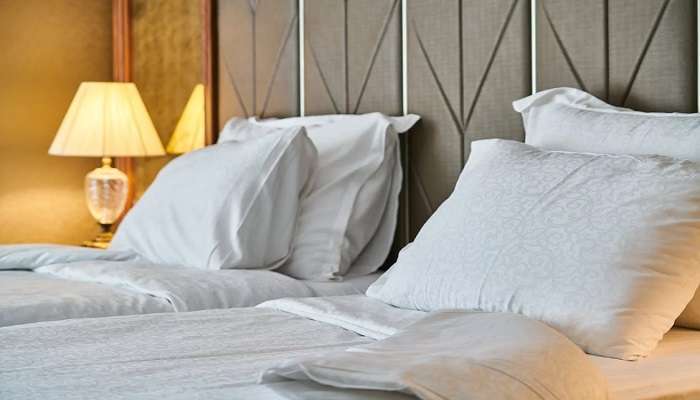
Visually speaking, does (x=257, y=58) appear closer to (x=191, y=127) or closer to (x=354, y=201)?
(x=191, y=127)

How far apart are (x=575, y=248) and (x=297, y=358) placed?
587 millimetres

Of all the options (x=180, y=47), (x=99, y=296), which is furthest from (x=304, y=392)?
(x=180, y=47)

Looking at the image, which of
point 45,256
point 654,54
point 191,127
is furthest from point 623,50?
point 191,127

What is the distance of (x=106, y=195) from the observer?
13.3ft

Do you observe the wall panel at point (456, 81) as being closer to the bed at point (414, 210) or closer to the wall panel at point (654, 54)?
the bed at point (414, 210)

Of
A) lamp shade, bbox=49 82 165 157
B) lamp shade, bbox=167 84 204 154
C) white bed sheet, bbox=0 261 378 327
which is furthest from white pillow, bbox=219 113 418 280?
lamp shade, bbox=49 82 165 157

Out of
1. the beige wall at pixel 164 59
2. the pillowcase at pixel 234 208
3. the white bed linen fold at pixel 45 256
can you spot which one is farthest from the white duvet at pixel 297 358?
the beige wall at pixel 164 59

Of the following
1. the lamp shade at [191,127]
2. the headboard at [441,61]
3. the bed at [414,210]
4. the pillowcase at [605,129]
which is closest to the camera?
the bed at [414,210]

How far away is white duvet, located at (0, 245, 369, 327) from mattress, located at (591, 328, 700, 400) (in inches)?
41.7

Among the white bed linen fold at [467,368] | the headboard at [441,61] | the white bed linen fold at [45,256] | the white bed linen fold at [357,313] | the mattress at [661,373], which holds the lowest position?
the white bed linen fold at [45,256]

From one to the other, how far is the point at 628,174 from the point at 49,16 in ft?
10.2

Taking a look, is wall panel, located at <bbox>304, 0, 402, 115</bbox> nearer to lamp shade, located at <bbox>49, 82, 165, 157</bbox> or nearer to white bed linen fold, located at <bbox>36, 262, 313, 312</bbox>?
white bed linen fold, located at <bbox>36, 262, 313, 312</bbox>

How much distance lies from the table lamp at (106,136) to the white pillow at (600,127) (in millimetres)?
1943

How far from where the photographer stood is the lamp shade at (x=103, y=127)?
3.97m
